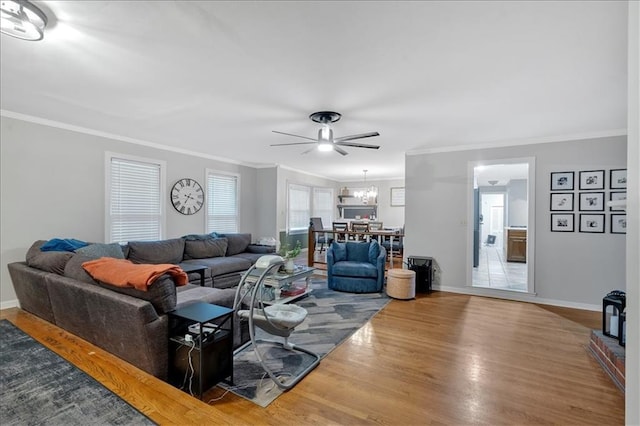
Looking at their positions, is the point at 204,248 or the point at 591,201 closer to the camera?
the point at 591,201

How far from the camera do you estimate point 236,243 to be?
229 inches

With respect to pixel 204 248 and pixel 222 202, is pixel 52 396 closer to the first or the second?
pixel 204 248

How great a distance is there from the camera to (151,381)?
6.56 ft

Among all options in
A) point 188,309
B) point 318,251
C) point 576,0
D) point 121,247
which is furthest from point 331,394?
point 318,251

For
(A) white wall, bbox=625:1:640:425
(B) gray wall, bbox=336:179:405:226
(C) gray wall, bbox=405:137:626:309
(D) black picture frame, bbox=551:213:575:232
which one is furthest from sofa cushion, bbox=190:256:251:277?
(B) gray wall, bbox=336:179:405:226

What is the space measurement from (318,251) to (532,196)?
531 cm

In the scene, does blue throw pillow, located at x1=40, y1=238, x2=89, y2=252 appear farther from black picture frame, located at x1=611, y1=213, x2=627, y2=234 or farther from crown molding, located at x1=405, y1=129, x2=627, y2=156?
black picture frame, located at x1=611, y1=213, x2=627, y2=234

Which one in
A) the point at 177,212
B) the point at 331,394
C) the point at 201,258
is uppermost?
the point at 177,212

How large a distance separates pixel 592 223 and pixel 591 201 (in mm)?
308

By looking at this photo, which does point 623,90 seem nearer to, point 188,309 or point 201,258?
point 188,309

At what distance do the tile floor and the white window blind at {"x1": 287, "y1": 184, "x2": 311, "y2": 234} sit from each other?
4.61 meters

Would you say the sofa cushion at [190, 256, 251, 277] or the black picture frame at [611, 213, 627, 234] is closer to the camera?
the black picture frame at [611, 213, 627, 234]

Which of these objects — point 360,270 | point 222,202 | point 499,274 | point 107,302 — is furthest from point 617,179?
point 222,202

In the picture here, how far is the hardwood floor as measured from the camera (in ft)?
6.22
